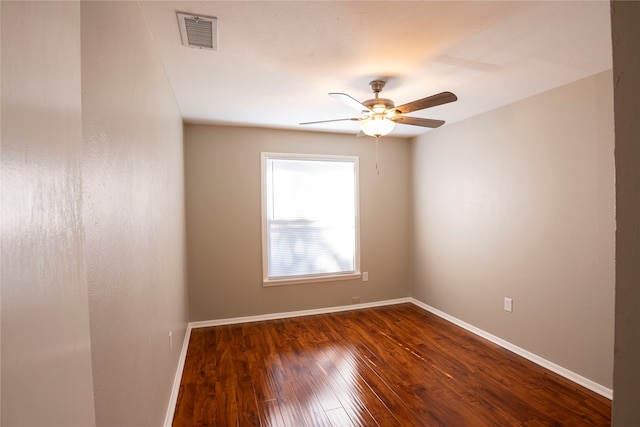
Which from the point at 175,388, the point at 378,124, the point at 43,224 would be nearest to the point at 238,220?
the point at 175,388

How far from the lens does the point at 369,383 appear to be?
2426mm

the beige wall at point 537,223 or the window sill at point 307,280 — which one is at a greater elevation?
the beige wall at point 537,223

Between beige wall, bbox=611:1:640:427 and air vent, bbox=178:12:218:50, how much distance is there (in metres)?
1.65

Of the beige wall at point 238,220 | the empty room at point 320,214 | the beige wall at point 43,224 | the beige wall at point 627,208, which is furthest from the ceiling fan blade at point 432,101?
the beige wall at point 238,220

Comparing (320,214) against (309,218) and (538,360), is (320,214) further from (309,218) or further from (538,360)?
(538,360)

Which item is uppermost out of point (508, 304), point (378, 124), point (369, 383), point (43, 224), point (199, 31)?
point (199, 31)

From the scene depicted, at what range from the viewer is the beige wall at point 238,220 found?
11.8ft

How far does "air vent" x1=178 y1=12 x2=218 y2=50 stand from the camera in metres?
1.57

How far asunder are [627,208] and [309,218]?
3.53 m

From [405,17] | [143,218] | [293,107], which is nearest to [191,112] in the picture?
[293,107]

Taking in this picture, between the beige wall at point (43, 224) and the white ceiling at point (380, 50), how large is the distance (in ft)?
3.66

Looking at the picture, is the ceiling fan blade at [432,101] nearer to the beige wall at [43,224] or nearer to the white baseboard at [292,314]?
the beige wall at [43,224]

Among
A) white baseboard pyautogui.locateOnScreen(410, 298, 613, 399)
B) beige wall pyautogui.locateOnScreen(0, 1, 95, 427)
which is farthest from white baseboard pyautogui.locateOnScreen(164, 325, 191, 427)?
white baseboard pyautogui.locateOnScreen(410, 298, 613, 399)

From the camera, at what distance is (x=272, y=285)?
385 centimetres
